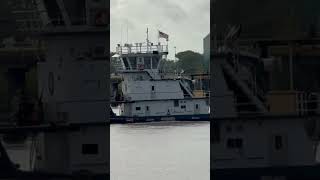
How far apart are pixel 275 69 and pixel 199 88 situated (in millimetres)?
29031

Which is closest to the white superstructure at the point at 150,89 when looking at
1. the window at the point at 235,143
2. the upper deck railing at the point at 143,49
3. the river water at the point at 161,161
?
the upper deck railing at the point at 143,49

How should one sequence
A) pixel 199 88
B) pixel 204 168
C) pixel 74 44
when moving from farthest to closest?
pixel 199 88, pixel 204 168, pixel 74 44

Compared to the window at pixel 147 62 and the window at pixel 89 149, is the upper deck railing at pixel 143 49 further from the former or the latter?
the window at pixel 89 149

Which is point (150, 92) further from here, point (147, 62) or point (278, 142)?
point (278, 142)

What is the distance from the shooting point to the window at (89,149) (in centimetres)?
374

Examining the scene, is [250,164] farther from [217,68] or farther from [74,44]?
[74,44]

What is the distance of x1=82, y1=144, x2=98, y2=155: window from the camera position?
→ 374 centimetres

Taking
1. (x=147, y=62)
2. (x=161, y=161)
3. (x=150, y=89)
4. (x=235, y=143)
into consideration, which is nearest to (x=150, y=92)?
(x=150, y=89)

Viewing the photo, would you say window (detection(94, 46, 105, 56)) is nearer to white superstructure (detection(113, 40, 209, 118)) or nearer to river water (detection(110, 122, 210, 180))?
river water (detection(110, 122, 210, 180))

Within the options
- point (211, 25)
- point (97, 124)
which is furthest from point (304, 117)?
point (97, 124)

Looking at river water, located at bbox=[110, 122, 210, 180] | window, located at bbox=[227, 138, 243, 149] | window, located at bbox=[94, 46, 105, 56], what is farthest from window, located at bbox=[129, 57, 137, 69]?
window, located at bbox=[94, 46, 105, 56]

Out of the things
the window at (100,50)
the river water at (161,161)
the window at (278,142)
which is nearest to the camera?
the window at (100,50)

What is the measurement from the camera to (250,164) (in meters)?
3.84

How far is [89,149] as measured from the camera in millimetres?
3746
